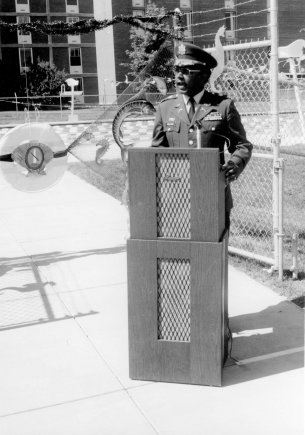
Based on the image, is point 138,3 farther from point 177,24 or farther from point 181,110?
point 181,110

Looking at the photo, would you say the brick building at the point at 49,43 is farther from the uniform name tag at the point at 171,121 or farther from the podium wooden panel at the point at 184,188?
the podium wooden panel at the point at 184,188

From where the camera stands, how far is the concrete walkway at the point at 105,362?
3373 millimetres

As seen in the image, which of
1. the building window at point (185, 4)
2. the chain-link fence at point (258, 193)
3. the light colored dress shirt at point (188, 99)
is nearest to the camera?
the light colored dress shirt at point (188, 99)

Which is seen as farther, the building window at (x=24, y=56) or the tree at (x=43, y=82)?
the building window at (x=24, y=56)

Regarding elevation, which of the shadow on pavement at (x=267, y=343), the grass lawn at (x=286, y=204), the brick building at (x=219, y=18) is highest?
the brick building at (x=219, y=18)

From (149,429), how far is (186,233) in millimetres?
1084

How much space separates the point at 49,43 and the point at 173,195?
46592 mm

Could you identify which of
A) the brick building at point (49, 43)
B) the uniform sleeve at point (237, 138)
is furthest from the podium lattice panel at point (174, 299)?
the brick building at point (49, 43)

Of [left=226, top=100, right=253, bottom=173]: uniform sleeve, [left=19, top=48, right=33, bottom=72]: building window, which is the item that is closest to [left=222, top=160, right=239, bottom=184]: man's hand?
[left=226, top=100, right=253, bottom=173]: uniform sleeve

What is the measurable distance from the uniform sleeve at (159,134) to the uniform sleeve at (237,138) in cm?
43

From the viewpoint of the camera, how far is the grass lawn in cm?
552

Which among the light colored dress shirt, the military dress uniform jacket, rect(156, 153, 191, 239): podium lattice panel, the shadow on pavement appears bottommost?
the shadow on pavement

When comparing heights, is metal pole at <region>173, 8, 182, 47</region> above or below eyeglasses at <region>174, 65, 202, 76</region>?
above

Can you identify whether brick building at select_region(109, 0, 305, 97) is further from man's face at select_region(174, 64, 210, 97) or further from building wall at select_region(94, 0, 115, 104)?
man's face at select_region(174, 64, 210, 97)
